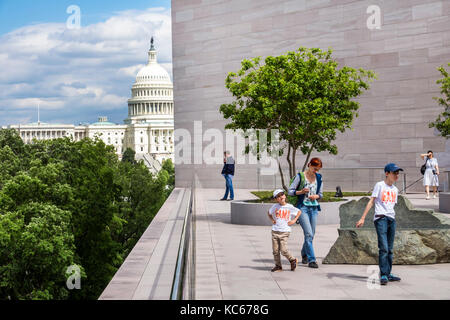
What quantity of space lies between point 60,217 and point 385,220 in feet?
86.4

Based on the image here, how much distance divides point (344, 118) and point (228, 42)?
18.9 meters

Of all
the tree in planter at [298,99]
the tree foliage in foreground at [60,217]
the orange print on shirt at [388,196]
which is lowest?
the tree foliage in foreground at [60,217]

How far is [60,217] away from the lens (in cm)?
3359

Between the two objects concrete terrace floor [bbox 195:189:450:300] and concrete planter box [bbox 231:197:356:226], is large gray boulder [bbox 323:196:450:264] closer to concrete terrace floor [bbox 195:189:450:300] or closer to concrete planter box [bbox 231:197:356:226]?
concrete terrace floor [bbox 195:189:450:300]

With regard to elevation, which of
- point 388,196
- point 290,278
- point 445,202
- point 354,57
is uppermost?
point 354,57

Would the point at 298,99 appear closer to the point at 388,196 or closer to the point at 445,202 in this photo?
the point at 445,202

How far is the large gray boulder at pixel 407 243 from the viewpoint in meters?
11.1

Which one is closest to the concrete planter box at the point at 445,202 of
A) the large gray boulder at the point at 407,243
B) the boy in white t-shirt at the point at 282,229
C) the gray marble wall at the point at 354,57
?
the gray marble wall at the point at 354,57

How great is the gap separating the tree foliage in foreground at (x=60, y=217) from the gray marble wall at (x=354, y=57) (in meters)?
8.60

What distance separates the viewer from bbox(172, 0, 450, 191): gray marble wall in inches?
1160

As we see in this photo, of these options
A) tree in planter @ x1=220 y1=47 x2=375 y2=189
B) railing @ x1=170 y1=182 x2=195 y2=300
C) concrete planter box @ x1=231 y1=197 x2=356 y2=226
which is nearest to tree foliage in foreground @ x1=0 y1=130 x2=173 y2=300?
concrete planter box @ x1=231 y1=197 x2=356 y2=226

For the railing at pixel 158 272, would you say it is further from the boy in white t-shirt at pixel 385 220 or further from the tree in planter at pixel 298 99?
the tree in planter at pixel 298 99

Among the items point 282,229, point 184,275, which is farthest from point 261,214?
point 184,275

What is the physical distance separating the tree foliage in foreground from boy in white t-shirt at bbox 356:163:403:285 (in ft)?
75.4
